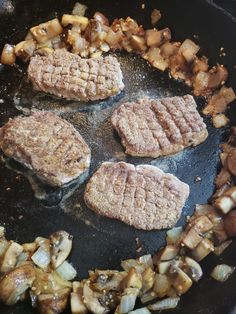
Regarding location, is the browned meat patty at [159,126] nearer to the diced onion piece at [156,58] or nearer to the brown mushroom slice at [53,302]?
the diced onion piece at [156,58]

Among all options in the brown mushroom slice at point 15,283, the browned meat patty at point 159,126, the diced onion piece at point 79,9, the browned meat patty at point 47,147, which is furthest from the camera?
the diced onion piece at point 79,9

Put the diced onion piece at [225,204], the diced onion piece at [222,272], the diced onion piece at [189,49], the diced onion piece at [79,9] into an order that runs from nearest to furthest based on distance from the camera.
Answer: the diced onion piece at [222,272] → the diced onion piece at [225,204] → the diced onion piece at [189,49] → the diced onion piece at [79,9]

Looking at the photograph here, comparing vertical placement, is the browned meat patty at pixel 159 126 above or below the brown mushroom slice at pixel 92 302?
above

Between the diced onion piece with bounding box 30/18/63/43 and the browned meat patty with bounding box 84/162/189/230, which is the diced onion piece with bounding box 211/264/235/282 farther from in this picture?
the diced onion piece with bounding box 30/18/63/43

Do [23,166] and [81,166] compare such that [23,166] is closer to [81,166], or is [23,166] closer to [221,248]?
[81,166]

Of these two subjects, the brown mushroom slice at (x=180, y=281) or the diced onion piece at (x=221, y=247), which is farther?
the diced onion piece at (x=221, y=247)

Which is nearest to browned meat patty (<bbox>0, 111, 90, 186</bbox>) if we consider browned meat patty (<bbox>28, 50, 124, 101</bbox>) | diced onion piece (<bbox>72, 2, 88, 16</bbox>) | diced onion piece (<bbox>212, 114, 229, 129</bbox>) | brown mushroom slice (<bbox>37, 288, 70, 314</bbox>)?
browned meat patty (<bbox>28, 50, 124, 101</bbox>)

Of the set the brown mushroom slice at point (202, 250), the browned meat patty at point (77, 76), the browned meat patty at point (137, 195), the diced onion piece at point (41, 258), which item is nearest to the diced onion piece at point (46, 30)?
the browned meat patty at point (77, 76)
